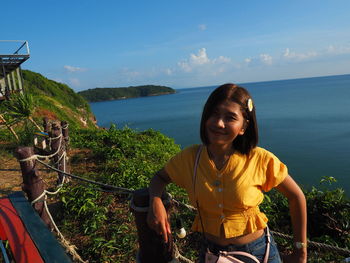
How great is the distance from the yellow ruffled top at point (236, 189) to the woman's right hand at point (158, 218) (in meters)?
0.21

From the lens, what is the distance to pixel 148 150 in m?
8.59

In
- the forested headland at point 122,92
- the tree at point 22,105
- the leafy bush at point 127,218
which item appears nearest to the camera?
the leafy bush at point 127,218

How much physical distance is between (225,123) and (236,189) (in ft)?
1.28

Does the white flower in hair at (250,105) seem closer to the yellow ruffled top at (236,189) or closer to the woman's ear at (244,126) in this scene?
the woman's ear at (244,126)

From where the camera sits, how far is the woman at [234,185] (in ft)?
5.46

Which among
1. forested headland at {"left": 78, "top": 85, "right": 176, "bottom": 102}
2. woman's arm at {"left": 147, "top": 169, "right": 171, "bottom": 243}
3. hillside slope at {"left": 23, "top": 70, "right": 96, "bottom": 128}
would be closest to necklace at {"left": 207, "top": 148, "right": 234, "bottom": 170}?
woman's arm at {"left": 147, "top": 169, "right": 171, "bottom": 243}

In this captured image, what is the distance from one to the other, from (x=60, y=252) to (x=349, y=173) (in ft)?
47.5

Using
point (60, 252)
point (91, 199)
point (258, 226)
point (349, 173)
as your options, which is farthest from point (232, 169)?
point (349, 173)

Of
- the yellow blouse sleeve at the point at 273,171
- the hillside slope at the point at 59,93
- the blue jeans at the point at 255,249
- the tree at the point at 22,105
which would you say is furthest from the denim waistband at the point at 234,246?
the hillside slope at the point at 59,93

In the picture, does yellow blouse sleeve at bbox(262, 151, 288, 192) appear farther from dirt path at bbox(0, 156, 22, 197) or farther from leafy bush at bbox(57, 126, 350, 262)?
dirt path at bbox(0, 156, 22, 197)

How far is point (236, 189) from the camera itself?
1.65m

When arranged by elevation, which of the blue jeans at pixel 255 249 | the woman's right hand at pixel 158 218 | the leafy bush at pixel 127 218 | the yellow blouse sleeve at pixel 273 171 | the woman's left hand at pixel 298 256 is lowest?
the leafy bush at pixel 127 218

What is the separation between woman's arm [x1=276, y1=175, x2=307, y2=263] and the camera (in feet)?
5.48

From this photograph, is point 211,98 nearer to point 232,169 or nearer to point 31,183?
point 232,169
